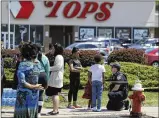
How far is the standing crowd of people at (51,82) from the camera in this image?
308 inches

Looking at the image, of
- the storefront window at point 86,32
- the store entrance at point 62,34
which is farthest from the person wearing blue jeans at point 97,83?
the store entrance at point 62,34

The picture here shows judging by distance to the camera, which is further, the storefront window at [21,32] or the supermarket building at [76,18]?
the storefront window at [21,32]

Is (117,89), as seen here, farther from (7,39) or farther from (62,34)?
(62,34)

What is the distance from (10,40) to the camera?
1834 inches

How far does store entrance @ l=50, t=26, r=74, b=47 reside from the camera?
50.4 meters

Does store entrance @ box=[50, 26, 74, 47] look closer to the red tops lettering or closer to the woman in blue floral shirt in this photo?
the red tops lettering

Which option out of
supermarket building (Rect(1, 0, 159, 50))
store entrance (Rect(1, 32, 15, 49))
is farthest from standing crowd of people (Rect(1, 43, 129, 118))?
supermarket building (Rect(1, 0, 159, 50))

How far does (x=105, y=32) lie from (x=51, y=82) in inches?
1534

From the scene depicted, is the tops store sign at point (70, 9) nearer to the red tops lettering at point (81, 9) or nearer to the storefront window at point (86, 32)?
the red tops lettering at point (81, 9)

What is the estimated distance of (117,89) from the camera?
468 inches

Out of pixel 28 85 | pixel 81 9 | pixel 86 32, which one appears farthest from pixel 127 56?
pixel 86 32

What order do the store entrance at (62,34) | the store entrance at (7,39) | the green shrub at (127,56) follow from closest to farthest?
the green shrub at (127,56)
the store entrance at (7,39)
the store entrance at (62,34)

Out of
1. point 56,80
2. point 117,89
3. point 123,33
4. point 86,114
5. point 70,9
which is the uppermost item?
point 70,9

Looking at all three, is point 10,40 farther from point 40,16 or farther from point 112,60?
point 112,60
